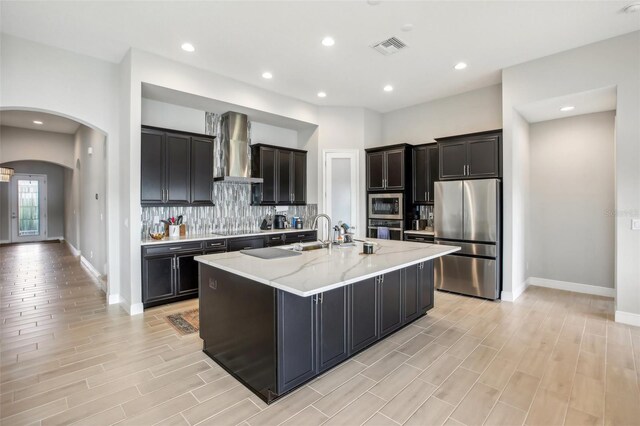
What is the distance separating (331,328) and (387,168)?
154 inches

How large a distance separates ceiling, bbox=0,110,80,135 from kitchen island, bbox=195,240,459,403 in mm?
5949

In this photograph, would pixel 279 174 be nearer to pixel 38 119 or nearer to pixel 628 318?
pixel 628 318

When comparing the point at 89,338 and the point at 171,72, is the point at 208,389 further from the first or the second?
the point at 171,72

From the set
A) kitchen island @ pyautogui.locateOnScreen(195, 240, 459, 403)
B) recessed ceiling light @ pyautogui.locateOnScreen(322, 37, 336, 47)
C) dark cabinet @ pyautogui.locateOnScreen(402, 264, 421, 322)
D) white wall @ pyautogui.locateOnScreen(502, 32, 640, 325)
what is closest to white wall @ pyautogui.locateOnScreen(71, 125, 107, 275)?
kitchen island @ pyautogui.locateOnScreen(195, 240, 459, 403)

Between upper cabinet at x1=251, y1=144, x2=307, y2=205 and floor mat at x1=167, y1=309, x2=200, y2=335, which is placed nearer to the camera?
floor mat at x1=167, y1=309, x2=200, y2=335

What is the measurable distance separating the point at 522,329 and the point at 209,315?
3274 millimetres

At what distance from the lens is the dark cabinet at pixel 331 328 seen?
7.68 ft

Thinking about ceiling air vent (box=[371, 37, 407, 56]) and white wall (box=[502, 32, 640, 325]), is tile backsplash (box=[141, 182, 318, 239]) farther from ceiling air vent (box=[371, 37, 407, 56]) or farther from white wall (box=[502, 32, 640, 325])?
white wall (box=[502, 32, 640, 325])

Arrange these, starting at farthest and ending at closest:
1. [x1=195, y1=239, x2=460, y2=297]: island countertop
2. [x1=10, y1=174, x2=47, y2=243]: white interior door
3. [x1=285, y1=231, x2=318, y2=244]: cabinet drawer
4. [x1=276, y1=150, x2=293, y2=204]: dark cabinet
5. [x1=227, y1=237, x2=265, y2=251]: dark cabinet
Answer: [x1=10, y1=174, x2=47, y2=243]: white interior door, [x1=276, y1=150, x2=293, y2=204]: dark cabinet, [x1=285, y1=231, x2=318, y2=244]: cabinet drawer, [x1=227, y1=237, x2=265, y2=251]: dark cabinet, [x1=195, y1=239, x2=460, y2=297]: island countertop

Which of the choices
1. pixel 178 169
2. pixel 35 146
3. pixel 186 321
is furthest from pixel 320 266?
pixel 35 146

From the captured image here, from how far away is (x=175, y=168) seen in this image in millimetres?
4473

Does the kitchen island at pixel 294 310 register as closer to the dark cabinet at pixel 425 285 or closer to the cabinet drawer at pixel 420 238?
the dark cabinet at pixel 425 285

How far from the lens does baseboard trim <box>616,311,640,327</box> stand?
3.48 metres

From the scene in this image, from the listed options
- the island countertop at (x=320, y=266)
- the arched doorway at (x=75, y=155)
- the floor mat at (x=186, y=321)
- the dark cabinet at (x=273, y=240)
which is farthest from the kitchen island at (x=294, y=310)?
the arched doorway at (x=75, y=155)
